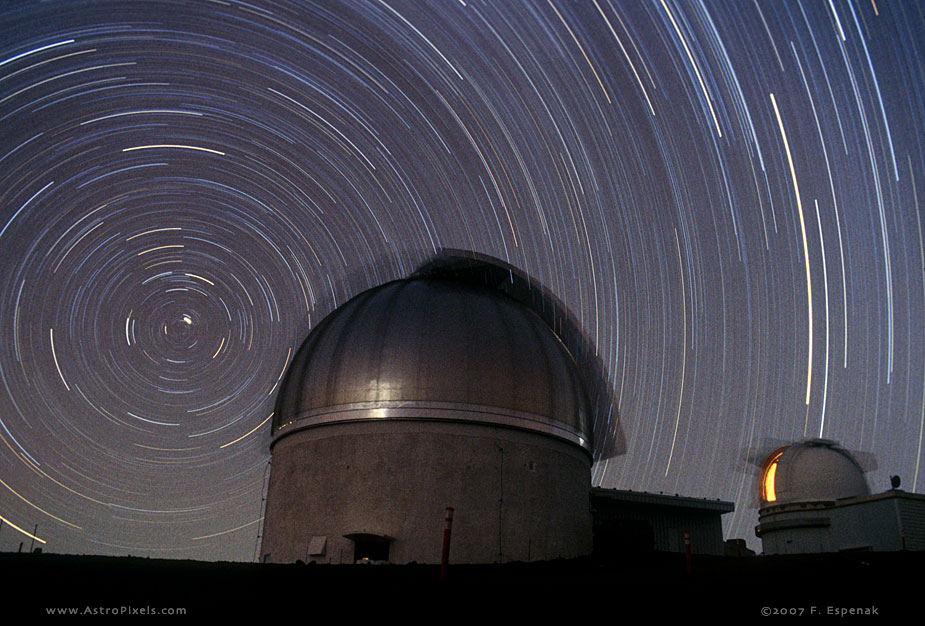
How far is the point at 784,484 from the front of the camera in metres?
20.2

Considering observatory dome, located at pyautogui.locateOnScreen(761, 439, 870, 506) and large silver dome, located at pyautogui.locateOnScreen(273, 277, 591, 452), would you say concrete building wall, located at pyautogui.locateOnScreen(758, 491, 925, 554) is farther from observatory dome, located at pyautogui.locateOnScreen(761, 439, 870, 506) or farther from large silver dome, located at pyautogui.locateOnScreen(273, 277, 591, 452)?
large silver dome, located at pyautogui.locateOnScreen(273, 277, 591, 452)

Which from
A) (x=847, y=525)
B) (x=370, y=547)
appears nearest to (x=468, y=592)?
(x=370, y=547)

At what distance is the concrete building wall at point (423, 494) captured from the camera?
13773mm

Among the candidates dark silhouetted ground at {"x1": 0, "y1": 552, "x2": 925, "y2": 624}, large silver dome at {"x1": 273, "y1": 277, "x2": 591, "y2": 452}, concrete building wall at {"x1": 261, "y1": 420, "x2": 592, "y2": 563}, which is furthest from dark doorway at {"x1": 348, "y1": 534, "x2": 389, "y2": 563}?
dark silhouetted ground at {"x1": 0, "y1": 552, "x2": 925, "y2": 624}

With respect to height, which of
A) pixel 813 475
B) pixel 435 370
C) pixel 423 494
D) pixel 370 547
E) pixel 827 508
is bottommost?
pixel 370 547

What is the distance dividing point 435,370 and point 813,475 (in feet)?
40.2

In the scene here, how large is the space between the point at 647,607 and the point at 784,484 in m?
16.6

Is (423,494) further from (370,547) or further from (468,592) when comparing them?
(468,592)

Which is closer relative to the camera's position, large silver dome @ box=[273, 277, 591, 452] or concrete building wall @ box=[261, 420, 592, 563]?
concrete building wall @ box=[261, 420, 592, 563]

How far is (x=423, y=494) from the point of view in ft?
45.5

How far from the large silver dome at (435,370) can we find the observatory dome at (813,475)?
24.8 feet

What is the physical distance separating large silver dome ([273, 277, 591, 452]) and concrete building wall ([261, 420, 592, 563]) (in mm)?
350

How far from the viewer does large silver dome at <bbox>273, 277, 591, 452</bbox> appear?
47.6 ft

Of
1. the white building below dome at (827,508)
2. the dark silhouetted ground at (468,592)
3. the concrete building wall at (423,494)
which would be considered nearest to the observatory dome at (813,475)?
the white building below dome at (827,508)
